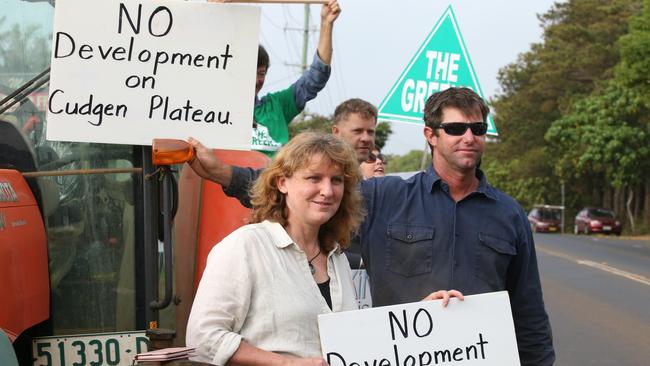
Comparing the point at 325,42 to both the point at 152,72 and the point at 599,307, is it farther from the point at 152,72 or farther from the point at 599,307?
the point at 599,307

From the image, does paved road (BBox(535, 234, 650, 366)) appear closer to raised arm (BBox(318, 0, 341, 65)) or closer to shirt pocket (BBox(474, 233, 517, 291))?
raised arm (BBox(318, 0, 341, 65))

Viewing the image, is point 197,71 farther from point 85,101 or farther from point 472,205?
point 472,205

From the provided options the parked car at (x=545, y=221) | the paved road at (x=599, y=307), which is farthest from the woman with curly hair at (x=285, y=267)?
the parked car at (x=545, y=221)

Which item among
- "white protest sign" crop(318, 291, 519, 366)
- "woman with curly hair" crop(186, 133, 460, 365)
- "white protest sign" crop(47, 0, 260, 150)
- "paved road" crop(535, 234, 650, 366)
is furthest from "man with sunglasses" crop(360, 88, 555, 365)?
"paved road" crop(535, 234, 650, 366)

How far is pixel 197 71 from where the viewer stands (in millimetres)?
3879

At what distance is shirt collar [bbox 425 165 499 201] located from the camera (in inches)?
160

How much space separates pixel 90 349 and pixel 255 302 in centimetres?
115

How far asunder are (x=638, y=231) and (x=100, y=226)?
5015 centimetres

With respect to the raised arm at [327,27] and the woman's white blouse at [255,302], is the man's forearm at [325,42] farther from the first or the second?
the woman's white blouse at [255,302]

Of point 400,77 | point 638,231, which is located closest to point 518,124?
point 638,231

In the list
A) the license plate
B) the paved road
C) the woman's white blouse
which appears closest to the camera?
the woman's white blouse

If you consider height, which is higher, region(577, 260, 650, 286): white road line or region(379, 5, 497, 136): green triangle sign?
region(379, 5, 497, 136): green triangle sign

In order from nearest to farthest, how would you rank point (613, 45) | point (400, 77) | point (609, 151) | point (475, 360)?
point (475, 360)
point (400, 77)
point (609, 151)
point (613, 45)

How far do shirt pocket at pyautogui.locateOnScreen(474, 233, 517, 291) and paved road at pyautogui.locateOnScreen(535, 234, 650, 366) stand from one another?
5.54 metres
